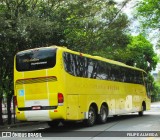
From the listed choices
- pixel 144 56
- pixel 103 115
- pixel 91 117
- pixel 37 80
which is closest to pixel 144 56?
pixel 144 56

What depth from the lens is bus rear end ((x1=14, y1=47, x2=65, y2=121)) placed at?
15727mm

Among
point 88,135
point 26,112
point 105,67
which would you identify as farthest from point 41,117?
point 105,67

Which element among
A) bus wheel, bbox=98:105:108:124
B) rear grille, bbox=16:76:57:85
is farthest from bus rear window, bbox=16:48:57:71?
bus wheel, bbox=98:105:108:124

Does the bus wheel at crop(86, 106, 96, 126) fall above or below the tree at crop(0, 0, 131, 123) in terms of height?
below

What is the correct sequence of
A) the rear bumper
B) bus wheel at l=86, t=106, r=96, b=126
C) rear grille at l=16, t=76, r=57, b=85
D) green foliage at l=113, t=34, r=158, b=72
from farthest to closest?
1. green foliage at l=113, t=34, r=158, b=72
2. bus wheel at l=86, t=106, r=96, b=126
3. rear grille at l=16, t=76, r=57, b=85
4. the rear bumper

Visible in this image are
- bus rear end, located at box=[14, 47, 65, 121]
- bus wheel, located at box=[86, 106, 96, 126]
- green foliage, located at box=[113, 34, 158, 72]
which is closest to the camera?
bus rear end, located at box=[14, 47, 65, 121]

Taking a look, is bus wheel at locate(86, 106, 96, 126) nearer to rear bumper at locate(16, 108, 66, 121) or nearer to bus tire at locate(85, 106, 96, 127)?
bus tire at locate(85, 106, 96, 127)

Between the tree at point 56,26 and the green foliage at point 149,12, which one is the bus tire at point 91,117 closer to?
the tree at point 56,26

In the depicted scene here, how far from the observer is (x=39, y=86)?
16.1 metres

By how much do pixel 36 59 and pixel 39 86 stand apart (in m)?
1.20

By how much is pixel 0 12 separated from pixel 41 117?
6.39m

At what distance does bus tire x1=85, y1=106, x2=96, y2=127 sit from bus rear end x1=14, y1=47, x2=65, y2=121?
2.70 m

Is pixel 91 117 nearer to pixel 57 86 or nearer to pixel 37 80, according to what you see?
pixel 57 86

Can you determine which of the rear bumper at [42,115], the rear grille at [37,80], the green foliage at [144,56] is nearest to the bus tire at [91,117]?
the rear bumper at [42,115]
